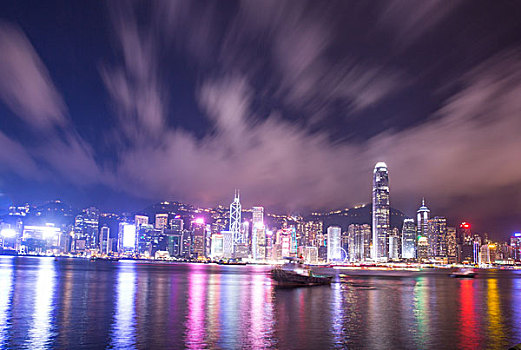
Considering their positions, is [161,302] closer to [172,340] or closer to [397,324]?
[172,340]

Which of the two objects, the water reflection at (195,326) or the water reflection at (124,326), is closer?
the water reflection at (124,326)

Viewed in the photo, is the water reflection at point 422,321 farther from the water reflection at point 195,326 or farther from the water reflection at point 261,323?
the water reflection at point 195,326

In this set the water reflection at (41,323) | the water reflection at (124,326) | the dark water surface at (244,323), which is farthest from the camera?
the dark water surface at (244,323)

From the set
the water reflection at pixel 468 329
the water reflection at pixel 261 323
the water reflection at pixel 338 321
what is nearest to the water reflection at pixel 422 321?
the water reflection at pixel 468 329

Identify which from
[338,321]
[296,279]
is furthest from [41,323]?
[296,279]

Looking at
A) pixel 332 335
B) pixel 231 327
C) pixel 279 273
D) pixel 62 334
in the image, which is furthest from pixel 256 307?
pixel 279 273

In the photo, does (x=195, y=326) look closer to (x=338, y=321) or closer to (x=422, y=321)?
(x=338, y=321)

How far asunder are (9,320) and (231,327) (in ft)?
67.9

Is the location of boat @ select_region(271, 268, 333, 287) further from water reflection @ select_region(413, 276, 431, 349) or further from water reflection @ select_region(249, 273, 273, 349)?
water reflection @ select_region(249, 273, 273, 349)

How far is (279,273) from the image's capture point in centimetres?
10631

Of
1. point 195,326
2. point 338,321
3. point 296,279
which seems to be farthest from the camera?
point 296,279

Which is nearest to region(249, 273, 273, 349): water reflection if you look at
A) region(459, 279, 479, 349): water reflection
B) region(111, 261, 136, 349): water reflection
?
region(111, 261, 136, 349): water reflection

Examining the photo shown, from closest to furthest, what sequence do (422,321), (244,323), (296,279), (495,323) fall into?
(244,323)
(495,323)
(422,321)
(296,279)

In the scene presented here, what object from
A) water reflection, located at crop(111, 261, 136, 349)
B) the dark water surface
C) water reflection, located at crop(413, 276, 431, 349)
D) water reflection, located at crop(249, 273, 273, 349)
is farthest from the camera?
water reflection, located at crop(413, 276, 431, 349)
